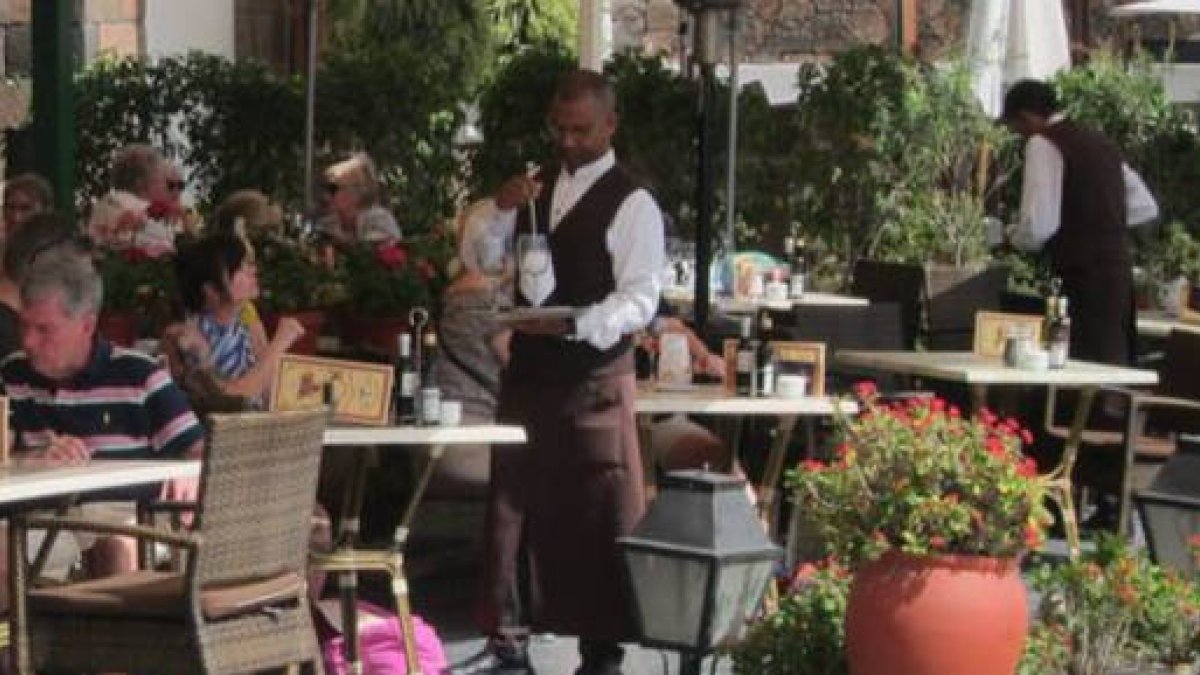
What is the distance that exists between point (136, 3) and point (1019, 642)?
14232 mm

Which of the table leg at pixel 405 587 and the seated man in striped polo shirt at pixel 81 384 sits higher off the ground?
the seated man in striped polo shirt at pixel 81 384

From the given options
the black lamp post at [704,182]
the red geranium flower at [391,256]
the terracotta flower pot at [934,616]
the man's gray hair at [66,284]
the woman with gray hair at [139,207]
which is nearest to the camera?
the terracotta flower pot at [934,616]

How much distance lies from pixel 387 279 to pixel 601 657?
2637 mm

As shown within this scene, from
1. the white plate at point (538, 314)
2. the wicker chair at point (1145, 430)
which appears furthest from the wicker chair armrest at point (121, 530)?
the wicker chair at point (1145, 430)

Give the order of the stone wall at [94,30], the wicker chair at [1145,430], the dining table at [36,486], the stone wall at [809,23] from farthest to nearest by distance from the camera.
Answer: the stone wall at [809,23], the stone wall at [94,30], the wicker chair at [1145,430], the dining table at [36,486]

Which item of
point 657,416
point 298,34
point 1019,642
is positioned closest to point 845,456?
point 1019,642

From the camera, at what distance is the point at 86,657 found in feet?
23.5

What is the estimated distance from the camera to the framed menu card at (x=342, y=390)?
27.9 ft

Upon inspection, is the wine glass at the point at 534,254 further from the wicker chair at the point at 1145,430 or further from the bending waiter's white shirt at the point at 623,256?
the wicker chair at the point at 1145,430

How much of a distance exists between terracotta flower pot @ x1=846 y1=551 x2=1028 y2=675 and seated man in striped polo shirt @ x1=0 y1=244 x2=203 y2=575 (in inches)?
69.6

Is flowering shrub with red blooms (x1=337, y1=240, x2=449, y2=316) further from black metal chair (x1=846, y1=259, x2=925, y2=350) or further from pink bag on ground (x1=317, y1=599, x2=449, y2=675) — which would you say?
pink bag on ground (x1=317, y1=599, x2=449, y2=675)

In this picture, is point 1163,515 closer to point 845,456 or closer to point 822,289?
point 845,456

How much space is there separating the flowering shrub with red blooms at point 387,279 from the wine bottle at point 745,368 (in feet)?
6.02

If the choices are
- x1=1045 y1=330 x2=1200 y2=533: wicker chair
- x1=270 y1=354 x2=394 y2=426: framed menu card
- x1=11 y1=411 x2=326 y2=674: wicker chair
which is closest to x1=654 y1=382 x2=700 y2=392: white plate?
x1=270 y1=354 x2=394 y2=426: framed menu card
